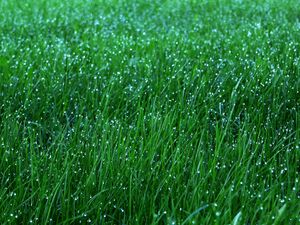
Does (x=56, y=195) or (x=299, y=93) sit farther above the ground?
(x=299, y=93)

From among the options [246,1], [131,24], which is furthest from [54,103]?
[246,1]

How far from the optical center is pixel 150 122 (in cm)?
329

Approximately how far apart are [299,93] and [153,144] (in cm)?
137

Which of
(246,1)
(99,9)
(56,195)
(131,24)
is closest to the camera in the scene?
(56,195)

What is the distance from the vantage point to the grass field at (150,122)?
2561mm

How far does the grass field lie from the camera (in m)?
2.56

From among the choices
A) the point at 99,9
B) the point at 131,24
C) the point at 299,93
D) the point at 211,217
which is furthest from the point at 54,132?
the point at 99,9

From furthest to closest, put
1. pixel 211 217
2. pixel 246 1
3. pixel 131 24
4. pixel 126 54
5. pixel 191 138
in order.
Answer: pixel 246 1, pixel 131 24, pixel 126 54, pixel 191 138, pixel 211 217

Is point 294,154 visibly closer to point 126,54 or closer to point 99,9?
point 126,54

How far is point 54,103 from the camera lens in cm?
384

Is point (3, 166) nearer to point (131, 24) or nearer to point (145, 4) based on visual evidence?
point (131, 24)

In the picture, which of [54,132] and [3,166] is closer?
[3,166]

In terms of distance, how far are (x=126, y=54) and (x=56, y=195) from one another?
239 centimetres

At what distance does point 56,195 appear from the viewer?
266 cm
